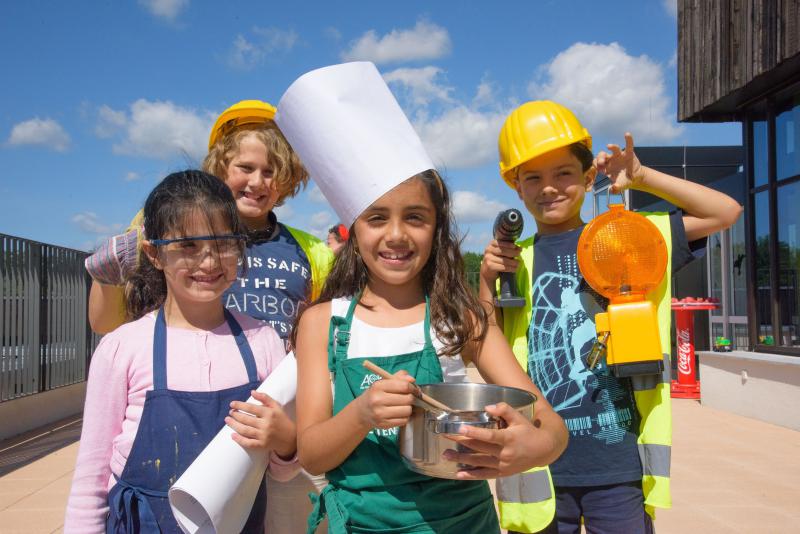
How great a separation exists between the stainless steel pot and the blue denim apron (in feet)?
2.02

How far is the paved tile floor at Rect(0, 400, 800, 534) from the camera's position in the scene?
4.19m

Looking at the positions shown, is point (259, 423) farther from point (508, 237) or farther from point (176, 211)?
point (508, 237)

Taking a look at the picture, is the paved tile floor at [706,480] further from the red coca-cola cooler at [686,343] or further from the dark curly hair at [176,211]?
the dark curly hair at [176,211]

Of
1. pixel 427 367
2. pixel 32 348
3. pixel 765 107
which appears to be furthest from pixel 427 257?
pixel 765 107

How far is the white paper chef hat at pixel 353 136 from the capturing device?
5.55 feet

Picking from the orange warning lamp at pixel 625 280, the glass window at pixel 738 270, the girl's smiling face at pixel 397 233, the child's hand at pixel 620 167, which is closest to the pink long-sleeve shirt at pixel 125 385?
the girl's smiling face at pixel 397 233

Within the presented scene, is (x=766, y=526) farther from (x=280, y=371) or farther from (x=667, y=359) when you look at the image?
(x=280, y=371)

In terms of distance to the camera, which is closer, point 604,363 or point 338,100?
point 338,100

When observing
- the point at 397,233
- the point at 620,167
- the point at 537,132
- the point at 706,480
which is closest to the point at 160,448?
the point at 397,233

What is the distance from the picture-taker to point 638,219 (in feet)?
7.43

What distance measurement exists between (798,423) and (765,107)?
3.68 m

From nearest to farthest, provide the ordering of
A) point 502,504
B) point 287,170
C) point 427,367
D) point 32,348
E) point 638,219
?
point 427,367
point 502,504
point 638,219
point 287,170
point 32,348

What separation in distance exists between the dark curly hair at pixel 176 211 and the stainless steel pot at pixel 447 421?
0.85 m

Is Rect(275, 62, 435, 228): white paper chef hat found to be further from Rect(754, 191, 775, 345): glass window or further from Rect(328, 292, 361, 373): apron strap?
Rect(754, 191, 775, 345): glass window
